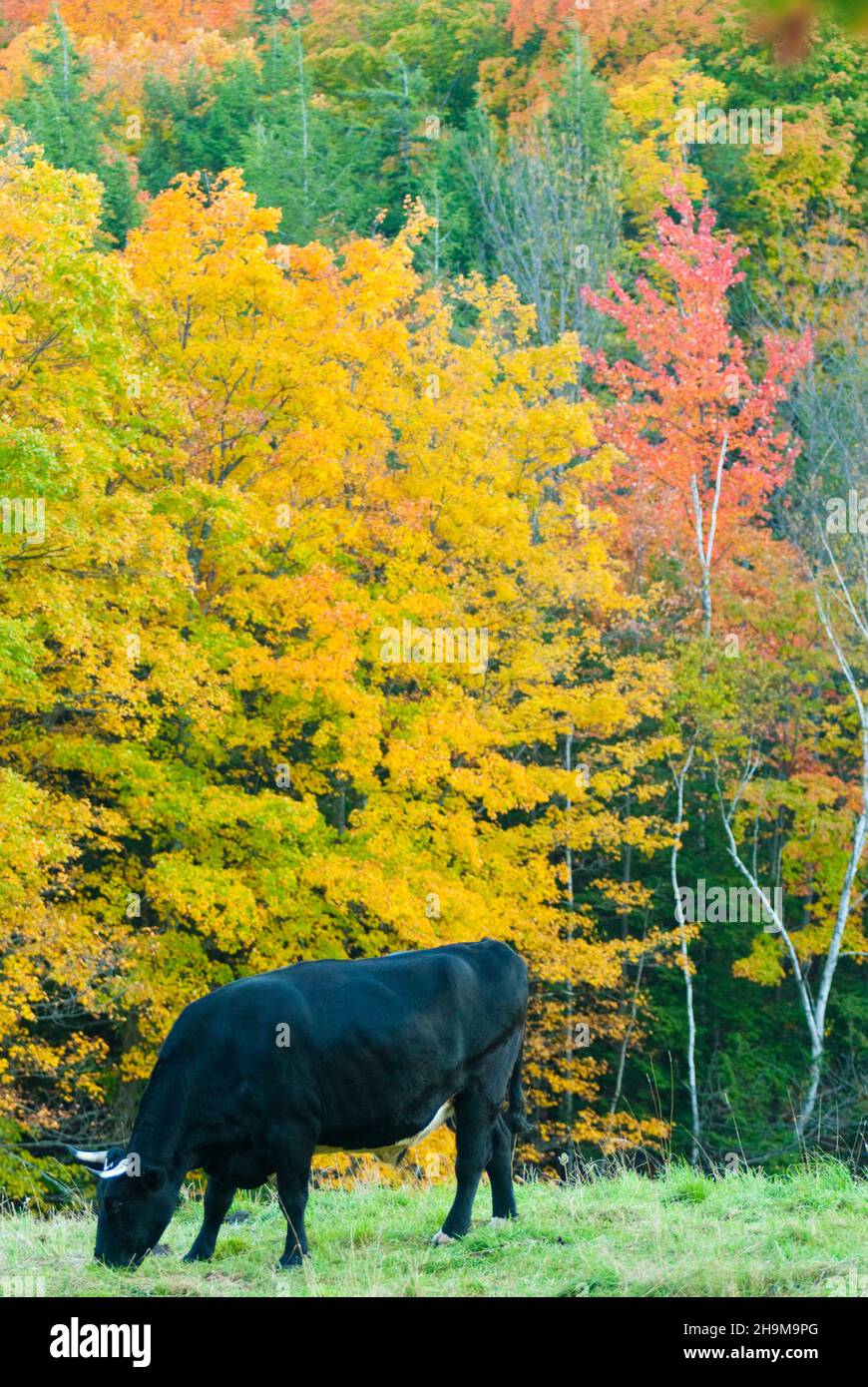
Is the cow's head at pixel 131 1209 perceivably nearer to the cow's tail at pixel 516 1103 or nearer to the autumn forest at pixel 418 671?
the cow's tail at pixel 516 1103

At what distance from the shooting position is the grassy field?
717 cm

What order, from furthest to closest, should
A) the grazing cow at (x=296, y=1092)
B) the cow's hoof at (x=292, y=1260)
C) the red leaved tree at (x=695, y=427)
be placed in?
the red leaved tree at (x=695, y=427)
the grazing cow at (x=296, y=1092)
the cow's hoof at (x=292, y=1260)

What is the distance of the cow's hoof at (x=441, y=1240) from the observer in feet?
28.0

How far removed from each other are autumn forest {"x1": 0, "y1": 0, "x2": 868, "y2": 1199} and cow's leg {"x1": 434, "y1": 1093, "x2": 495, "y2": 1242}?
3.11m

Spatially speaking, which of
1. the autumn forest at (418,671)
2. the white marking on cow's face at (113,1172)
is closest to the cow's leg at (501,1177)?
the white marking on cow's face at (113,1172)

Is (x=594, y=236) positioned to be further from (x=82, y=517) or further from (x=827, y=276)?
(x=82, y=517)

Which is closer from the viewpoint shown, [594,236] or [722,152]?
[594,236]

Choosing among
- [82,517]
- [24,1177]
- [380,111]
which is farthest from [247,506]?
[380,111]

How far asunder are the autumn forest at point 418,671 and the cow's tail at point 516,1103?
7.82ft

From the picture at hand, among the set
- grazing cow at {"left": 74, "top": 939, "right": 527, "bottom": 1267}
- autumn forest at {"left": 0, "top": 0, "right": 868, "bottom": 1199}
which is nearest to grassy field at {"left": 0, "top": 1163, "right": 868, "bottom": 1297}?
grazing cow at {"left": 74, "top": 939, "right": 527, "bottom": 1267}

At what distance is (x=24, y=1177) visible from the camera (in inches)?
742

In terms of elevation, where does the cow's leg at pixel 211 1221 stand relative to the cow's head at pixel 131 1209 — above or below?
below

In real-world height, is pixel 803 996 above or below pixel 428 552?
below

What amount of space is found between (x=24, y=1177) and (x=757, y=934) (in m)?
15.7
